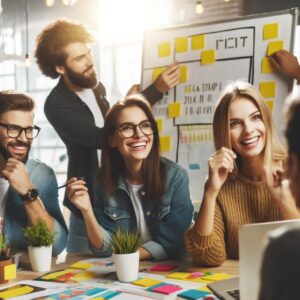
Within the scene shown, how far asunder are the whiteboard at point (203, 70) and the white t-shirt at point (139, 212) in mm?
289

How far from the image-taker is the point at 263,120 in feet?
6.51

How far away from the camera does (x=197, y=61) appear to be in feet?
7.54

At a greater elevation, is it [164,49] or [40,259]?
[164,49]

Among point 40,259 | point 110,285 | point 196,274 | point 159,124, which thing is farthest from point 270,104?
point 40,259

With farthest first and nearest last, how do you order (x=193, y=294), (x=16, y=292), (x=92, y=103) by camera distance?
(x=92, y=103) < (x=16, y=292) < (x=193, y=294)

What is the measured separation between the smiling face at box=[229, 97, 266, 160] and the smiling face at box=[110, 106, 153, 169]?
0.43 m

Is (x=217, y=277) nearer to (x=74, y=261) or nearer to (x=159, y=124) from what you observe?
(x=74, y=261)

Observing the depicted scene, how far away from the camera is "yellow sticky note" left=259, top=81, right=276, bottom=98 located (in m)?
2.12

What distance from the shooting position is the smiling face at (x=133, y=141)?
2193 millimetres

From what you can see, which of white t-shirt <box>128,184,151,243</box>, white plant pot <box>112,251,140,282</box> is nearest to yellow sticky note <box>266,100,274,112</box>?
white t-shirt <box>128,184,151,243</box>

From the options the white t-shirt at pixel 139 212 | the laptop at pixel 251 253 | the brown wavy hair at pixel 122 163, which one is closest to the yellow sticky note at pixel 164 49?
the brown wavy hair at pixel 122 163

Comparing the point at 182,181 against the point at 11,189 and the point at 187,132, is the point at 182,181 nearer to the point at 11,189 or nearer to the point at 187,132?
the point at 187,132

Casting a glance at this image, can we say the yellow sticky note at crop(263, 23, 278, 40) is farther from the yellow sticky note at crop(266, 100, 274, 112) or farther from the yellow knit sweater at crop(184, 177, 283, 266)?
the yellow knit sweater at crop(184, 177, 283, 266)

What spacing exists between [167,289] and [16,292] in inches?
19.9
